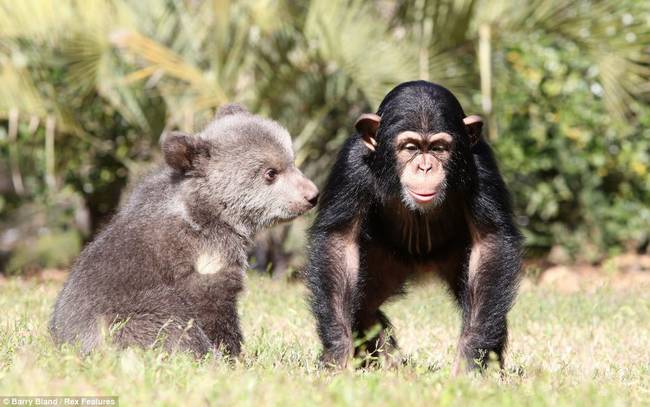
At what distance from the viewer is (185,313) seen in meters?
5.79

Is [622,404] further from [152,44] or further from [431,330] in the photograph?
[152,44]

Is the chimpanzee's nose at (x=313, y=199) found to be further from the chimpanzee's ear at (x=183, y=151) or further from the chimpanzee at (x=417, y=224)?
the chimpanzee's ear at (x=183, y=151)

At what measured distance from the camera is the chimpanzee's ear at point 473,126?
6059 millimetres

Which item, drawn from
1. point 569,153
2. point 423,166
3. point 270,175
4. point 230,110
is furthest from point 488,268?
point 569,153

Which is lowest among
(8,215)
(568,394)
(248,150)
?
(8,215)

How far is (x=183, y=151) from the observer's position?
6.26 meters

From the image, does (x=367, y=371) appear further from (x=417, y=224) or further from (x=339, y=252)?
(x=417, y=224)

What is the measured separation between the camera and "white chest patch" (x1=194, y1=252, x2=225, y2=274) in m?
5.98

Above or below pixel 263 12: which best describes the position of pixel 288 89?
below

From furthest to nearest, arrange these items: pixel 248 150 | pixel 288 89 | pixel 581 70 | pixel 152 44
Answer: pixel 581 70 < pixel 288 89 < pixel 152 44 < pixel 248 150

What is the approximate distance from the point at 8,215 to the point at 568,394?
12.0m

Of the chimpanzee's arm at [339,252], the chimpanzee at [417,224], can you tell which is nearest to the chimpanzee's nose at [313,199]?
the chimpanzee at [417,224]

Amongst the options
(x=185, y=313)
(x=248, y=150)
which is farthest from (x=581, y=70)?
(x=185, y=313)

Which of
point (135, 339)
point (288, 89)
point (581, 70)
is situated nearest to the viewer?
point (135, 339)
